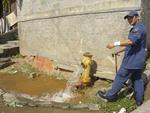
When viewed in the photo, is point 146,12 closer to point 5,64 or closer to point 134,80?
point 134,80

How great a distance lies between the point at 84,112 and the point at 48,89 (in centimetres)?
224

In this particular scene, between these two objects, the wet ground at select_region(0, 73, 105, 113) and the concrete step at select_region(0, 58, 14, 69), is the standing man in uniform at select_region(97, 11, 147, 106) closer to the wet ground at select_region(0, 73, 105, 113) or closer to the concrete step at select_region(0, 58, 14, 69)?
the wet ground at select_region(0, 73, 105, 113)

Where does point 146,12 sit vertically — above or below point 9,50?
above

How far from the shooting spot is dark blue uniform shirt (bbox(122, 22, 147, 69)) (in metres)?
7.70

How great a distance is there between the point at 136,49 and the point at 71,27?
3.29 m

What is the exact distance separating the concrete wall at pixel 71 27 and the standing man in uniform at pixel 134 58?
1.25 meters

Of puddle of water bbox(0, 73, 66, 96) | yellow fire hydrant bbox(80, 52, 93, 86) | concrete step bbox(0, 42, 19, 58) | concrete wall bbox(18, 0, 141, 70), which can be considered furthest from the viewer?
concrete step bbox(0, 42, 19, 58)

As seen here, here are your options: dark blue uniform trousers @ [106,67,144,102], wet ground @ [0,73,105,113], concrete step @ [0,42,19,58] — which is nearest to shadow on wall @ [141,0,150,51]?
dark blue uniform trousers @ [106,67,144,102]

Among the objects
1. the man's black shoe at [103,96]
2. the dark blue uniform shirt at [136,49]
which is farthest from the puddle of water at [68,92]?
the dark blue uniform shirt at [136,49]

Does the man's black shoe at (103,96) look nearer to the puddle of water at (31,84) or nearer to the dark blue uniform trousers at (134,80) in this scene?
the dark blue uniform trousers at (134,80)

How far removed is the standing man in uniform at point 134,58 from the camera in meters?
7.73

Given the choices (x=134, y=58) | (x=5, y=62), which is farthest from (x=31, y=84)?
(x=134, y=58)

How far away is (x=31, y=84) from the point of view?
1091cm

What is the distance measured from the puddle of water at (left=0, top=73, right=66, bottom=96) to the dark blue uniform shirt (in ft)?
9.11
